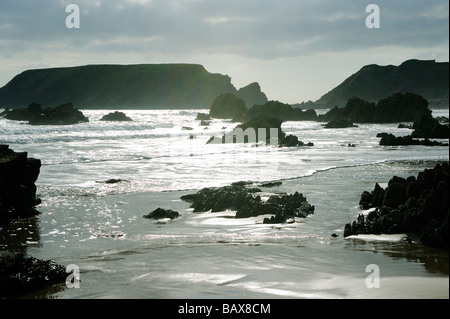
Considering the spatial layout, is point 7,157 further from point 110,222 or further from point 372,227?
point 372,227

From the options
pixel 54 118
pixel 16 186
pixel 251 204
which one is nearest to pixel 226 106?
pixel 54 118

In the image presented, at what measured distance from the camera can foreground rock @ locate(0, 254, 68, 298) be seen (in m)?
7.10

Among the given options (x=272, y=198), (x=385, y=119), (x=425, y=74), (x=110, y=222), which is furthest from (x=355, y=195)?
(x=425, y=74)

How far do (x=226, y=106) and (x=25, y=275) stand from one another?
11709cm

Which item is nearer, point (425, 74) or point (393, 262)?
point (393, 262)

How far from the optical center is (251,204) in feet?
41.5

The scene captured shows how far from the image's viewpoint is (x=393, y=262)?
24.6 feet

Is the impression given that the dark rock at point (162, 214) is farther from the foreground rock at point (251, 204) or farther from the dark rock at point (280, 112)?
the dark rock at point (280, 112)

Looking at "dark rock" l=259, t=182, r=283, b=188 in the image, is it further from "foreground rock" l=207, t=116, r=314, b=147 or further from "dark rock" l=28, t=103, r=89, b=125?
"dark rock" l=28, t=103, r=89, b=125

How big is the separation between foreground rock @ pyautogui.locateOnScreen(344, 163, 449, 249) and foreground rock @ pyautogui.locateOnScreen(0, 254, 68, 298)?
18.0 ft

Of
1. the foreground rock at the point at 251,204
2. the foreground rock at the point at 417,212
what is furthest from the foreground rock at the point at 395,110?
the foreground rock at the point at 417,212

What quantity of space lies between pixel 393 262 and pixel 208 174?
44.9ft

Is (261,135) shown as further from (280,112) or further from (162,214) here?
(280,112)

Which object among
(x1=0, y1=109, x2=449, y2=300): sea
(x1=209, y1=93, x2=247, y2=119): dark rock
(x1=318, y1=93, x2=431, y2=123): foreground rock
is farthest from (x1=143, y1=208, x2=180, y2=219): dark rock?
(x1=209, y1=93, x2=247, y2=119): dark rock
